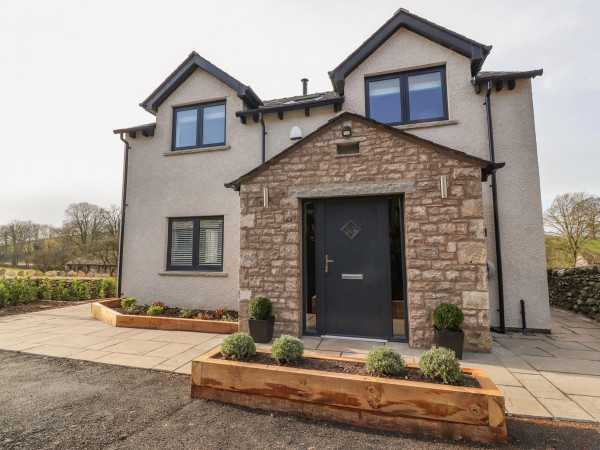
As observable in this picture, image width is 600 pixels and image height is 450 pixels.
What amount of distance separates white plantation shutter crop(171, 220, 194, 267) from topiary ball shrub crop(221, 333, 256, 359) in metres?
4.97

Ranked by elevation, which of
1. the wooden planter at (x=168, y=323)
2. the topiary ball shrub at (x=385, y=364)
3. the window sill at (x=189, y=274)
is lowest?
the wooden planter at (x=168, y=323)

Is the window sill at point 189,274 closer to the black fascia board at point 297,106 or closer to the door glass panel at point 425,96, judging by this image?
the black fascia board at point 297,106

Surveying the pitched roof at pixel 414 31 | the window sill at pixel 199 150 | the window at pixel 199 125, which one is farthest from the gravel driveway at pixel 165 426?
the pitched roof at pixel 414 31

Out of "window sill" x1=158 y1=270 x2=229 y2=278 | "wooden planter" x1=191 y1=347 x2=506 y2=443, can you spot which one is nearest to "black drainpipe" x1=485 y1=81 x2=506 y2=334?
"wooden planter" x1=191 y1=347 x2=506 y2=443

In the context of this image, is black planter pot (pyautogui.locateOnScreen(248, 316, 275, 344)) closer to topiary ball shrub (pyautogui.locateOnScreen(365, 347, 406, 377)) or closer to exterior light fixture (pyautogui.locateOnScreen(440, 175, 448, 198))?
topiary ball shrub (pyautogui.locateOnScreen(365, 347, 406, 377))

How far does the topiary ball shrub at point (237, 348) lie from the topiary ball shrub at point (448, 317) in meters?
2.82

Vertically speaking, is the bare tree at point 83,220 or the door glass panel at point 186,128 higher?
the door glass panel at point 186,128

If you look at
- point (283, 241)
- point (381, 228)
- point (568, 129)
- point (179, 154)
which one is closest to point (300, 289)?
point (283, 241)

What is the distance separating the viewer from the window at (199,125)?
8156 millimetres

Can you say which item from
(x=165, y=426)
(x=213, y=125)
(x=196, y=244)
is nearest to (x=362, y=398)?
(x=165, y=426)

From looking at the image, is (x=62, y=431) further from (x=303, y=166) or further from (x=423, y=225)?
(x=423, y=225)

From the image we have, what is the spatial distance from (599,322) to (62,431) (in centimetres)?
1029

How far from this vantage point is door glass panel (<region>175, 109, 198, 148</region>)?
8398mm

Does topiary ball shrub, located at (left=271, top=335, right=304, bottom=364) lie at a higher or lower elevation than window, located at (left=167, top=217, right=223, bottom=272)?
lower
